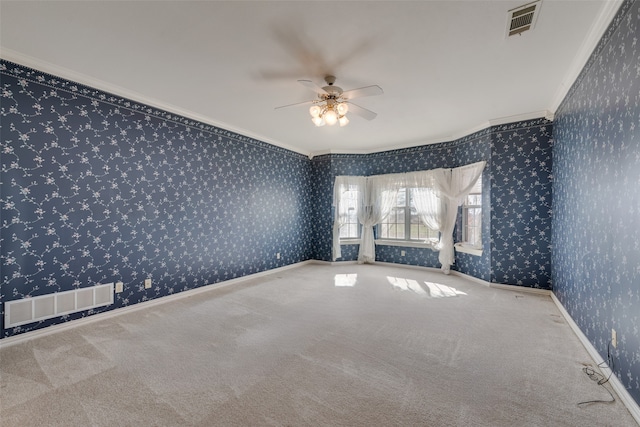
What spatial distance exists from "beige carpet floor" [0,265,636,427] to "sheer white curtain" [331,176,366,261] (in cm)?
278

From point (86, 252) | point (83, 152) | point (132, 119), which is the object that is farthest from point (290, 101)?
point (86, 252)

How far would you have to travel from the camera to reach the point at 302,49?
8.13 ft

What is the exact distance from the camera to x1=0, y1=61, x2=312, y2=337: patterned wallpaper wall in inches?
103

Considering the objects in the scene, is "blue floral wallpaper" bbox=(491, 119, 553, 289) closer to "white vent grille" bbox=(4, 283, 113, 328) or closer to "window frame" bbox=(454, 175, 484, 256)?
"window frame" bbox=(454, 175, 484, 256)

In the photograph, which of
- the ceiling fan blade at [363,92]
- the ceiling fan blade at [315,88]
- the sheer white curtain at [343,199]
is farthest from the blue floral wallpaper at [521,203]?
Result: the ceiling fan blade at [315,88]

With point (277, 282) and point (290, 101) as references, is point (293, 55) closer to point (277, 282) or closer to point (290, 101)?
point (290, 101)

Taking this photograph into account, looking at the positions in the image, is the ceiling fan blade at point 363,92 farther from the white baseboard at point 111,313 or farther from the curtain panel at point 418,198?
the white baseboard at point 111,313

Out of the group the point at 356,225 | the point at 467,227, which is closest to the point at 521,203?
the point at 467,227

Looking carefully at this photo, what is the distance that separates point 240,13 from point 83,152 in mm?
2340

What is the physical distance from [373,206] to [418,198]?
100cm

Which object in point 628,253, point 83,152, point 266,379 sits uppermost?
point 83,152

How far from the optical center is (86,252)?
3.03 meters

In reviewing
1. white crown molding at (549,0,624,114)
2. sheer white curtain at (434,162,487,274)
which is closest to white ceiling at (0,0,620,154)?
white crown molding at (549,0,624,114)

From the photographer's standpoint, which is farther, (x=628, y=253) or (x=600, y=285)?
(x=600, y=285)
